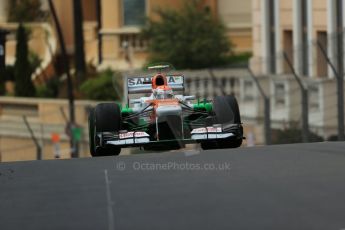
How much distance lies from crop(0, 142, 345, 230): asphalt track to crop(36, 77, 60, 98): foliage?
91.3ft

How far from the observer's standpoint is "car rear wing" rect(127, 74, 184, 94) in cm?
1702

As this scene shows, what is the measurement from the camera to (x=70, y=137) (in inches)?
1394

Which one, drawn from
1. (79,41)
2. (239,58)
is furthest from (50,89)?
(239,58)

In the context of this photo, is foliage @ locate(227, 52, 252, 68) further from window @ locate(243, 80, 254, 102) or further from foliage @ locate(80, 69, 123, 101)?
window @ locate(243, 80, 254, 102)

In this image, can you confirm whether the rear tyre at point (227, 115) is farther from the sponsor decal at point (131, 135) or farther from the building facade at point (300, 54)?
the building facade at point (300, 54)

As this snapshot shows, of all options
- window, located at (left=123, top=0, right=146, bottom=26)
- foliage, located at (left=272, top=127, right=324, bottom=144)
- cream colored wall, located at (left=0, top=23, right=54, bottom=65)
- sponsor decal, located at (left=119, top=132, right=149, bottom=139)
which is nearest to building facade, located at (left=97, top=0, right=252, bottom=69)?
window, located at (left=123, top=0, right=146, bottom=26)

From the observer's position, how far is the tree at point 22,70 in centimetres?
4303

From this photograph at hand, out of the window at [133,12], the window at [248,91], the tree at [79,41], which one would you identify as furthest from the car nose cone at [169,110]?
the window at [133,12]

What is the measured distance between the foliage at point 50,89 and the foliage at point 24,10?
541cm

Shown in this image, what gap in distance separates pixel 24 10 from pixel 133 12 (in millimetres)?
5865

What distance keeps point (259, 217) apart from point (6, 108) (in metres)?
31.1

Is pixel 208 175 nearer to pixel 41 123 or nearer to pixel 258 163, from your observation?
pixel 258 163

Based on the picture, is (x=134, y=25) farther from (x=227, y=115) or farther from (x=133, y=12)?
(x=227, y=115)

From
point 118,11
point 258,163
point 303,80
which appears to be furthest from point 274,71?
point 118,11
